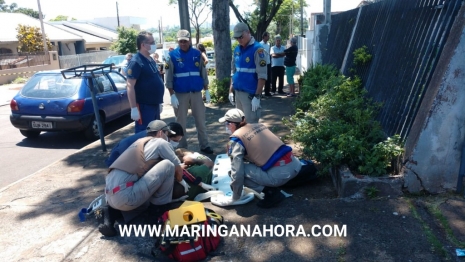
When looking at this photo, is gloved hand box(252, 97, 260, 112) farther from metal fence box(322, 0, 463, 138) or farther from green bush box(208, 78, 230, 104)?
green bush box(208, 78, 230, 104)

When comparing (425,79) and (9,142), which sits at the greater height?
(425,79)

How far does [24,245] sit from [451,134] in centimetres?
422

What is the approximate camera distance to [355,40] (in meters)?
7.88

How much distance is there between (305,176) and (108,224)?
87.7 inches

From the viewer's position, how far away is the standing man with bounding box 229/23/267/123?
5.39m

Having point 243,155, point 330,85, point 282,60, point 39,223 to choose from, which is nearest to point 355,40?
point 330,85

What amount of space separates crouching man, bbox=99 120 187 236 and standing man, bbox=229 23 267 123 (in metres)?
2.07

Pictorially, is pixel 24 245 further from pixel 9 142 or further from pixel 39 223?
pixel 9 142

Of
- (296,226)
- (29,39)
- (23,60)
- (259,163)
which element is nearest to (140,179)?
(259,163)

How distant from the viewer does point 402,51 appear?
5.04 m

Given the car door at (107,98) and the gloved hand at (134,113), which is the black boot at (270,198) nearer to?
the gloved hand at (134,113)

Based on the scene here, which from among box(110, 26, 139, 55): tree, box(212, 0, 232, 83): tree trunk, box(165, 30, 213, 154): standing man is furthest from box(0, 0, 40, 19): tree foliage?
box(165, 30, 213, 154): standing man

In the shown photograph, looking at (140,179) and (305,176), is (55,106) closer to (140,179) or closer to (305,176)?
(140,179)

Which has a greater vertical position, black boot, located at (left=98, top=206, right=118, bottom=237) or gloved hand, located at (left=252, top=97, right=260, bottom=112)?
gloved hand, located at (left=252, top=97, right=260, bottom=112)
